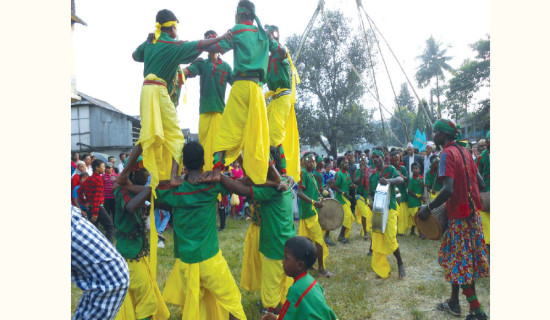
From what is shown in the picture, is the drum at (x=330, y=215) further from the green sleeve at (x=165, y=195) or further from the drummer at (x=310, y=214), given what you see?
the green sleeve at (x=165, y=195)

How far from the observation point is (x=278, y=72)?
4.64m

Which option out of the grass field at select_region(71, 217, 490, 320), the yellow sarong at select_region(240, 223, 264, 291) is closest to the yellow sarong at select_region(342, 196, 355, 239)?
the grass field at select_region(71, 217, 490, 320)

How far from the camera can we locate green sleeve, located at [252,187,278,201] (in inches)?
148

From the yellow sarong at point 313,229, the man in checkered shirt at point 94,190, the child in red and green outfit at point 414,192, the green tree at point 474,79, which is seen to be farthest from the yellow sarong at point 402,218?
the green tree at point 474,79

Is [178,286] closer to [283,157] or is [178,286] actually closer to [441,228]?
[283,157]

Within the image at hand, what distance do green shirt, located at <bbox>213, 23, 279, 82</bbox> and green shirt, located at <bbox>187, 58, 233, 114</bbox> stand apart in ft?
2.59

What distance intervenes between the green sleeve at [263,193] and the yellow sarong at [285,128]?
84 centimetres

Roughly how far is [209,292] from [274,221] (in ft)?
3.25

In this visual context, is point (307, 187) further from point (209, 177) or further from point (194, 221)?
point (194, 221)

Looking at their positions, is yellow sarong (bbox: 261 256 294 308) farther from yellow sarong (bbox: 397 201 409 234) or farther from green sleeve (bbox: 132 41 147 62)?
yellow sarong (bbox: 397 201 409 234)

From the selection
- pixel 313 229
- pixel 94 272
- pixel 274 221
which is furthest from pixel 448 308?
pixel 94 272

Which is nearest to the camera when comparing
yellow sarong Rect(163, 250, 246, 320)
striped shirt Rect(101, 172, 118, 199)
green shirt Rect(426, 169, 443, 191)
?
yellow sarong Rect(163, 250, 246, 320)

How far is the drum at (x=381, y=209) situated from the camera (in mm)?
5723

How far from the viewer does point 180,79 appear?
4.45 m
